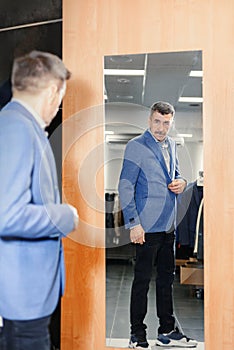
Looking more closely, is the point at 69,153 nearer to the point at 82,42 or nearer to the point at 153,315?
the point at 82,42

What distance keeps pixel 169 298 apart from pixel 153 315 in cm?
13

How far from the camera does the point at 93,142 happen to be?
8.52 feet

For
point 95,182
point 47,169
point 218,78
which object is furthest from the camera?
point 95,182

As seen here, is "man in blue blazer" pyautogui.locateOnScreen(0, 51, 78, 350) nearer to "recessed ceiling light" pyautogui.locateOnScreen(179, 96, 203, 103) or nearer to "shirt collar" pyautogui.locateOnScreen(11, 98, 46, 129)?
"shirt collar" pyautogui.locateOnScreen(11, 98, 46, 129)

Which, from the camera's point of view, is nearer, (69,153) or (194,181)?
(194,181)

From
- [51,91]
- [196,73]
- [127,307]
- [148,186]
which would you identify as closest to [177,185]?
[148,186]

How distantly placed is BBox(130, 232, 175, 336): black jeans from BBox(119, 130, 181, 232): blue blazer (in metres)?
0.08

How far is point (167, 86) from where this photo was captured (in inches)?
96.5

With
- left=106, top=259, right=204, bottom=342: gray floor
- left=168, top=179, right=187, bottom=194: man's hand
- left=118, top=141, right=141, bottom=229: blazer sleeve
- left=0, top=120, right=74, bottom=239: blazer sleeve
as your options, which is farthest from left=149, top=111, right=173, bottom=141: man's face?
left=0, top=120, right=74, bottom=239: blazer sleeve

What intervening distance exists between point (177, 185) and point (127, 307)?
70 centimetres

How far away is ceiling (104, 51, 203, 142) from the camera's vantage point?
2430mm

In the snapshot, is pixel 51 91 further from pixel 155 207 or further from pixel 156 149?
pixel 155 207

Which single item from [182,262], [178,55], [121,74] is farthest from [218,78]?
[182,262]

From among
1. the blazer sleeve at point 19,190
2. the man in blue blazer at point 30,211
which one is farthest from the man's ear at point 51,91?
the blazer sleeve at point 19,190
